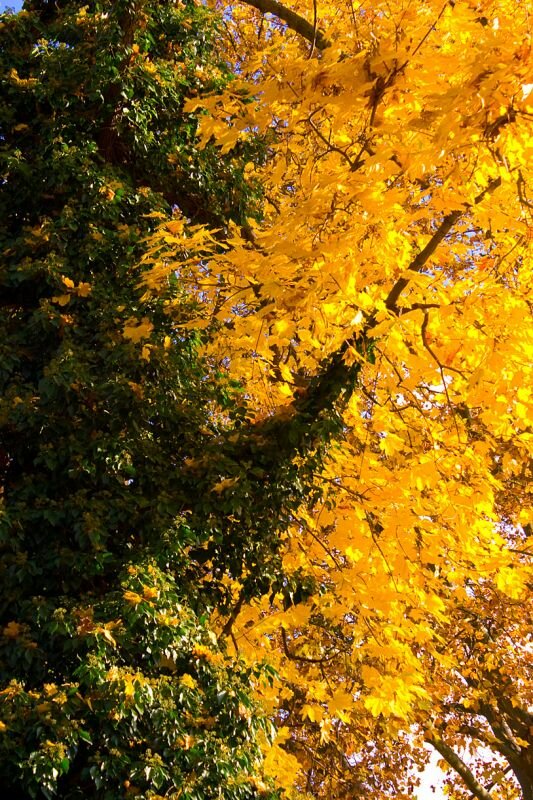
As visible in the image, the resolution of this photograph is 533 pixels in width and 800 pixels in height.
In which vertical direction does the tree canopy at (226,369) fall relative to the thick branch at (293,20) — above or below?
below

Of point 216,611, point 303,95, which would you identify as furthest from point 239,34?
point 216,611

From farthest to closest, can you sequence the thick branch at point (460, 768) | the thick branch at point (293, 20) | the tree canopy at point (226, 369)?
the thick branch at point (460, 768) → the thick branch at point (293, 20) → the tree canopy at point (226, 369)

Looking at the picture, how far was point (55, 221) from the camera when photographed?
197 inches

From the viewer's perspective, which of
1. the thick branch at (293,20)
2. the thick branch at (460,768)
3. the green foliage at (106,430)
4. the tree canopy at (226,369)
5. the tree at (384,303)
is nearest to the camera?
the tree at (384,303)

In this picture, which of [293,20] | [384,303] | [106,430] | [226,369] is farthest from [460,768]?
[293,20]

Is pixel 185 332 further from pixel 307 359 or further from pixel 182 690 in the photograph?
pixel 182 690

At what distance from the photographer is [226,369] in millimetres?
5379

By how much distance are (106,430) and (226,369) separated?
3.89 feet

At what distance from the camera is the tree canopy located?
3.38 metres

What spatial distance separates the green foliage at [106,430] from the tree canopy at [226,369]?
20 millimetres

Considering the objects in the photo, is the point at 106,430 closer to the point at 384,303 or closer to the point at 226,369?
the point at 226,369

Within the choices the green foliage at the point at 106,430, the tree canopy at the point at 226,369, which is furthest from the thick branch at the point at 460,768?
the green foliage at the point at 106,430

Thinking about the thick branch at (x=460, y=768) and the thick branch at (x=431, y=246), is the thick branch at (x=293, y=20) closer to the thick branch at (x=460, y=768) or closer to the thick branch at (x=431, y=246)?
the thick branch at (x=431, y=246)

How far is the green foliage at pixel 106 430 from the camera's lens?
3568mm
